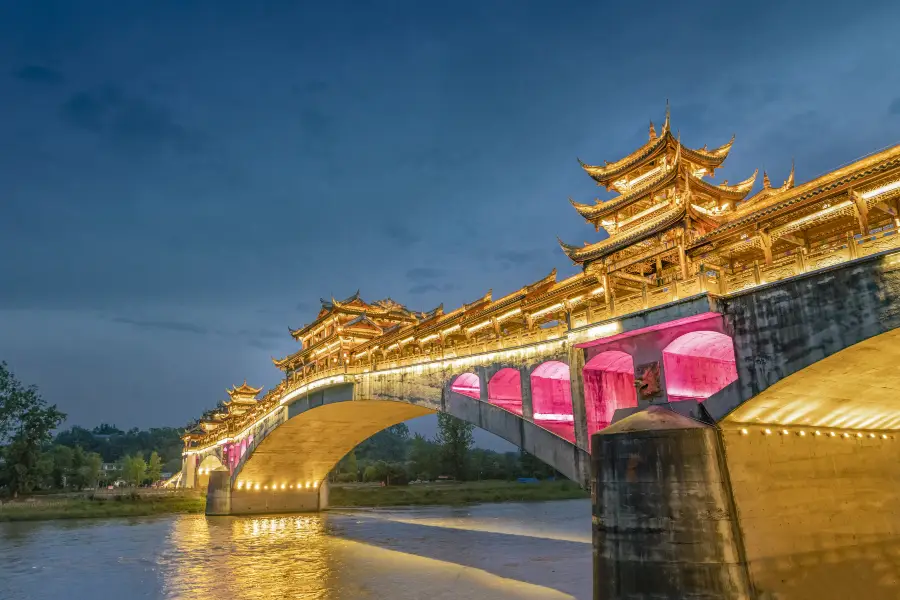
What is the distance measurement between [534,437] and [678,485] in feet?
23.3

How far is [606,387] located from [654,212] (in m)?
5.75

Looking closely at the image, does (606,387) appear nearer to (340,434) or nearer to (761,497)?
(761,497)

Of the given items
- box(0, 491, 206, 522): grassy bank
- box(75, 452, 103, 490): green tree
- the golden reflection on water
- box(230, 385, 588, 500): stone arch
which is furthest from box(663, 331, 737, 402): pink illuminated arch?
box(75, 452, 103, 490): green tree

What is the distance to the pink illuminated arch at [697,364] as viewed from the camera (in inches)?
541

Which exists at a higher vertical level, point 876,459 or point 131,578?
point 876,459

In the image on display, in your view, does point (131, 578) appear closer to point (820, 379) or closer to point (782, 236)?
point (820, 379)

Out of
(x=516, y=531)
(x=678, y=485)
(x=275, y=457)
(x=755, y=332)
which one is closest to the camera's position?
(x=678, y=485)

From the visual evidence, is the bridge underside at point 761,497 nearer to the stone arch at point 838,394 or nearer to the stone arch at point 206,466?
the stone arch at point 838,394

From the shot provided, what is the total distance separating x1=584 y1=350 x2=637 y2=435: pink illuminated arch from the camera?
51.3ft

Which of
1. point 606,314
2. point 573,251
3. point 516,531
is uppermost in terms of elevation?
point 573,251

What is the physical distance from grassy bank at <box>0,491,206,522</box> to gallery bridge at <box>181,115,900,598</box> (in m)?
32.3

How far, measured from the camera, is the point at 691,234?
50.6ft

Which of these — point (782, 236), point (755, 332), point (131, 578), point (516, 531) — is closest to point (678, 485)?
point (755, 332)

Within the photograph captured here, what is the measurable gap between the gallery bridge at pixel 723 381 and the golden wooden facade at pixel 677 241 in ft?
0.21
